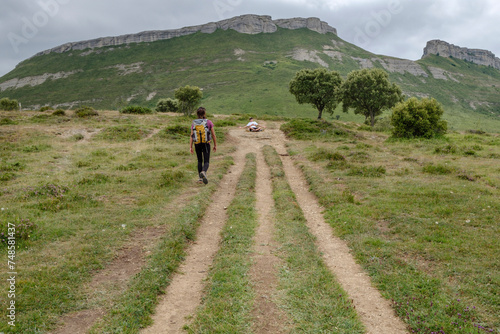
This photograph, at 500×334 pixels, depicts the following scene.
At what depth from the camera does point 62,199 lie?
38.8 feet

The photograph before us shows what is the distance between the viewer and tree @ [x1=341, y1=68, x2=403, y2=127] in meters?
51.4

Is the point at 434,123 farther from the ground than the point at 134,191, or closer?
farther from the ground

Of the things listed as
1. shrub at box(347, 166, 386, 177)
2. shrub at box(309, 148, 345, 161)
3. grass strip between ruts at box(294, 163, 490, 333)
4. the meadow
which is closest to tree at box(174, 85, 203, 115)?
shrub at box(309, 148, 345, 161)

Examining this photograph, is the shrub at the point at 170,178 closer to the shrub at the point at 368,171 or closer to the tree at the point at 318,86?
the shrub at the point at 368,171

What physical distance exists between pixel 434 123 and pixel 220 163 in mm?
Result: 27058

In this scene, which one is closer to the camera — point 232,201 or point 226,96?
point 232,201

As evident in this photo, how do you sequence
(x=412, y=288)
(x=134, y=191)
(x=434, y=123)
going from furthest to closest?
(x=434, y=123)
(x=134, y=191)
(x=412, y=288)

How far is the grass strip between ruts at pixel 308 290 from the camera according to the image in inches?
207

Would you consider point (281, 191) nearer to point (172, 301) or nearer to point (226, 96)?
point (172, 301)

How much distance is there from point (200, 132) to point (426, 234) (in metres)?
10.1

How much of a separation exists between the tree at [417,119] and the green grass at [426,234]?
14.2m

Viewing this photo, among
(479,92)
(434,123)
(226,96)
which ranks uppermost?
(479,92)

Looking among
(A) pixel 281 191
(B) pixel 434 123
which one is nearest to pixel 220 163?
(A) pixel 281 191

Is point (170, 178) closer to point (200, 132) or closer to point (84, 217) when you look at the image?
point (200, 132)
